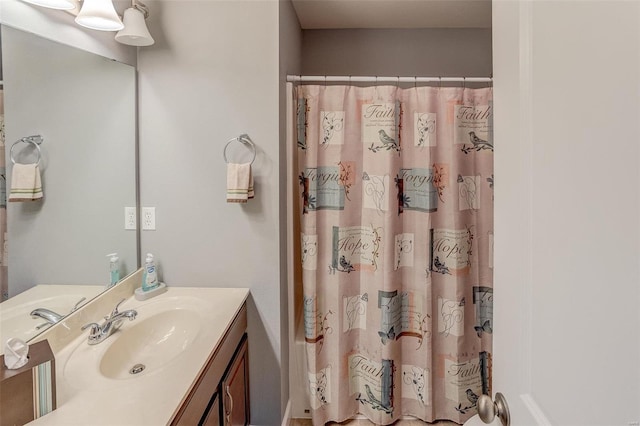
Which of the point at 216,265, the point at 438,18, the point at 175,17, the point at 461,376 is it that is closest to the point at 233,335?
the point at 216,265

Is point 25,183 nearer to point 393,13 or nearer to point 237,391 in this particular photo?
point 237,391

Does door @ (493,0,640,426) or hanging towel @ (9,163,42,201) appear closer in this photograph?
door @ (493,0,640,426)

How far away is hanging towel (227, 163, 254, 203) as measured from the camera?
1.66 metres

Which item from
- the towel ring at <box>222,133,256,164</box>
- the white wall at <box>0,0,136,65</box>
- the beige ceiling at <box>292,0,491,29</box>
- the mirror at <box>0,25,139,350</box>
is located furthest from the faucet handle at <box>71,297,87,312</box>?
the beige ceiling at <box>292,0,491,29</box>

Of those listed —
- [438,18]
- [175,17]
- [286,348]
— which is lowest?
[286,348]

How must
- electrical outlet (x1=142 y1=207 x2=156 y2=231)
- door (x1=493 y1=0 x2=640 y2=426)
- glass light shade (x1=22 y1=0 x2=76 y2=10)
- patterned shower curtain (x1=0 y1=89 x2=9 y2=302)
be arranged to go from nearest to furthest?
door (x1=493 y1=0 x2=640 y2=426) → patterned shower curtain (x1=0 y1=89 x2=9 y2=302) → glass light shade (x1=22 y1=0 x2=76 y2=10) → electrical outlet (x1=142 y1=207 x2=156 y2=231)

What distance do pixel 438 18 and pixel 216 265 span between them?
2.17 meters

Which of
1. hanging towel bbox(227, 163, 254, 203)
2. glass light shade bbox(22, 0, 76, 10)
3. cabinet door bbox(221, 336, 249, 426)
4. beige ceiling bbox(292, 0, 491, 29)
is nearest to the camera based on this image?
glass light shade bbox(22, 0, 76, 10)

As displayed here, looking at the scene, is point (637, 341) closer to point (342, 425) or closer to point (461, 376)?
point (461, 376)

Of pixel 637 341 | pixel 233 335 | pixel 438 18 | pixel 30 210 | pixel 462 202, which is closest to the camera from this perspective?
pixel 637 341

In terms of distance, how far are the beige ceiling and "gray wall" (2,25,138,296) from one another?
4.07 feet

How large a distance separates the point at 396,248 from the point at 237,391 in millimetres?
1073

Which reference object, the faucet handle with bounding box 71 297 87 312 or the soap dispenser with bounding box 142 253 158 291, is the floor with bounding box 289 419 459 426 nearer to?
the soap dispenser with bounding box 142 253 158 291

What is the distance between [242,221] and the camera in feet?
5.91
